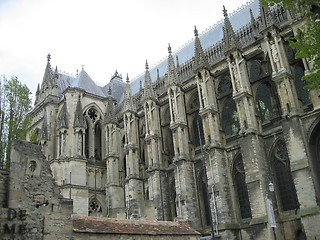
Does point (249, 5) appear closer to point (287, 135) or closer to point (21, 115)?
point (287, 135)

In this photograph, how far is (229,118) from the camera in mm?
28000

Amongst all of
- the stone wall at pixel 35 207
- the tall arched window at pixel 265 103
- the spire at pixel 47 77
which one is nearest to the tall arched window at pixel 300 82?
the tall arched window at pixel 265 103

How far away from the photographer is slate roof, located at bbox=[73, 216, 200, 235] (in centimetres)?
1395

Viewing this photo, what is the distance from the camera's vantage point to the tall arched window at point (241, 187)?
78.6 feet

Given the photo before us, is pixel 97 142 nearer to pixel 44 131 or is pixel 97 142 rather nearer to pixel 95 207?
pixel 44 131

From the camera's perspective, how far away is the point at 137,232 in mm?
15297

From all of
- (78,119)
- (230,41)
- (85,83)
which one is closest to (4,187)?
(230,41)

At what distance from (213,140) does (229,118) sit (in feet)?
11.8

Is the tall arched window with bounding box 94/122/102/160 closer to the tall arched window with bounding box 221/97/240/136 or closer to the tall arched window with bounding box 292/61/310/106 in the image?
the tall arched window with bounding box 221/97/240/136

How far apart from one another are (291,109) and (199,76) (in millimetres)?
8744

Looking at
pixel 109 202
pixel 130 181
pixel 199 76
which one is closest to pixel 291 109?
pixel 199 76

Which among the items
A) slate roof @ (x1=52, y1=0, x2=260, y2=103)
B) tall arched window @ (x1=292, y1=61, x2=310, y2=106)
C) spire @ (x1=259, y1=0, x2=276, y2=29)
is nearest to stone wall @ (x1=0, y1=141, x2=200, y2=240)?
tall arched window @ (x1=292, y1=61, x2=310, y2=106)

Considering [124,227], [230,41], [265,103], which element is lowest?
[124,227]

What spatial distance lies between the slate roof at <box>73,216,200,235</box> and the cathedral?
7.62ft
